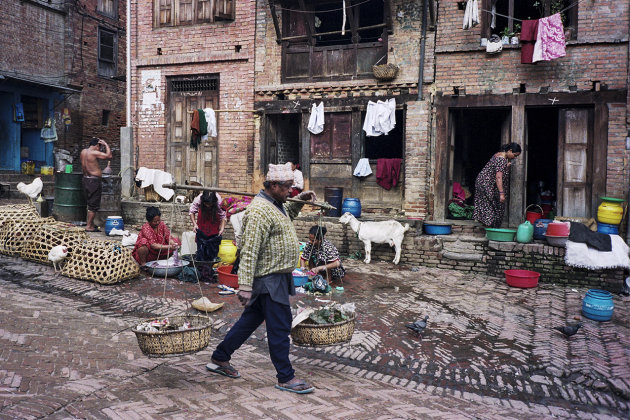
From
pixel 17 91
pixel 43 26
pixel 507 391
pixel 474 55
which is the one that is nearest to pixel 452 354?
pixel 507 391

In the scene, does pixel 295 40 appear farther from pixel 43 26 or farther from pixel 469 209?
pixel 43 26

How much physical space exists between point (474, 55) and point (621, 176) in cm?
375

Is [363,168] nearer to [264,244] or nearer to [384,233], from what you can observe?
[384,233]

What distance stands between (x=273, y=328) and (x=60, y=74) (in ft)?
65.6

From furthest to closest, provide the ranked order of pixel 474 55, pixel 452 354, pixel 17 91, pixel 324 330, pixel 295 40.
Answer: pixel 17 91, pixel 295 40, pixel 474 55, pixel 452 354, pixel 324 330

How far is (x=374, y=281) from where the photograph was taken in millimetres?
8867

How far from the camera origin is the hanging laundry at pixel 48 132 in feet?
63.0

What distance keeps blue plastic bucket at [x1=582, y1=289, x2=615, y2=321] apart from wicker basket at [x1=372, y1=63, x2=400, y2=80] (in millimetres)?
6269

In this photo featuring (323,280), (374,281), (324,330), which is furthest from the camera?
(374,281)

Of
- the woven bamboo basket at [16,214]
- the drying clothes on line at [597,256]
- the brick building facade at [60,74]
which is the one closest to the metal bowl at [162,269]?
the woven bamboo basket at [16,214]

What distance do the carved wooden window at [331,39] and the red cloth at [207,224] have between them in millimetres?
5117

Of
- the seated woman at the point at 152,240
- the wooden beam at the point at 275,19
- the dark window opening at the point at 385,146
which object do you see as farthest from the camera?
the dark window opening at the point at 385,146

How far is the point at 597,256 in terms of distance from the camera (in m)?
8.49

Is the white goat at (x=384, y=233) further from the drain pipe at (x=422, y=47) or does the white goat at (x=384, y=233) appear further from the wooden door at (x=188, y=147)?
the wooden door at (x=188, y=147)
